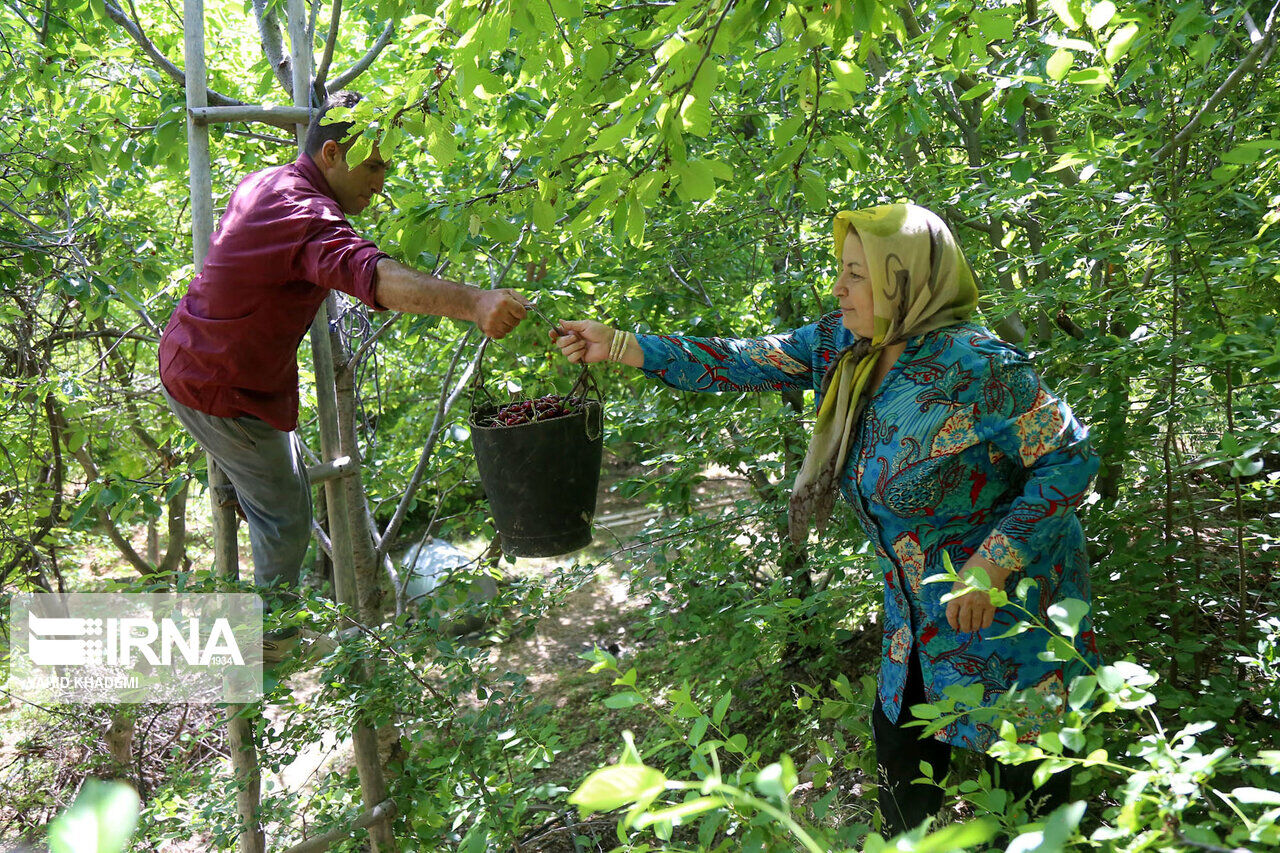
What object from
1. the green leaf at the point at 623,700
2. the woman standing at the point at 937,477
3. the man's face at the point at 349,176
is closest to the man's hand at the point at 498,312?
the woman standing at the point at 937,477

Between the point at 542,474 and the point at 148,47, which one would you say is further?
the point at 148,47

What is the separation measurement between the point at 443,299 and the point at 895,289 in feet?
3.21

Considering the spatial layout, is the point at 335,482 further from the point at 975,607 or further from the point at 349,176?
the point at 975,607

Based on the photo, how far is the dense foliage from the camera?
5.04ft

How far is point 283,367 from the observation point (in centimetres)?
244

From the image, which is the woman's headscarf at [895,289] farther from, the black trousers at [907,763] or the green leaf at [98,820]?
the green leaf at [98,820]

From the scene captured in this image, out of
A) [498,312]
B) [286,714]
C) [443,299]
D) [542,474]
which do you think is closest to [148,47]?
[443,299]

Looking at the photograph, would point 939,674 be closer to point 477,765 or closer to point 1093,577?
point 1093,577

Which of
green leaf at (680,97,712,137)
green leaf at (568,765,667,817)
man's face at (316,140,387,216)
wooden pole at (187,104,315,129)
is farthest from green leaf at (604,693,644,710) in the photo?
wooden pole at (187,104,315,129)

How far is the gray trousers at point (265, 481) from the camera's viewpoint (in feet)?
8.17

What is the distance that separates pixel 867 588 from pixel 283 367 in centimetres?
181

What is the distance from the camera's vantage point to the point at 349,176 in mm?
2354

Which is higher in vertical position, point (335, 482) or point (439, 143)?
point (439, 143)

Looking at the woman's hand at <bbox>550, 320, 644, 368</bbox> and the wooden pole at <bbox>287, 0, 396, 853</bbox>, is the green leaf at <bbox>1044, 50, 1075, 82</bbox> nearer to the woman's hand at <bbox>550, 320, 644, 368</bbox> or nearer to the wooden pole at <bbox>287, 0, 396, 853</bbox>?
the woman's hand at <bbox>550, 320, 644, 368</bbox>
